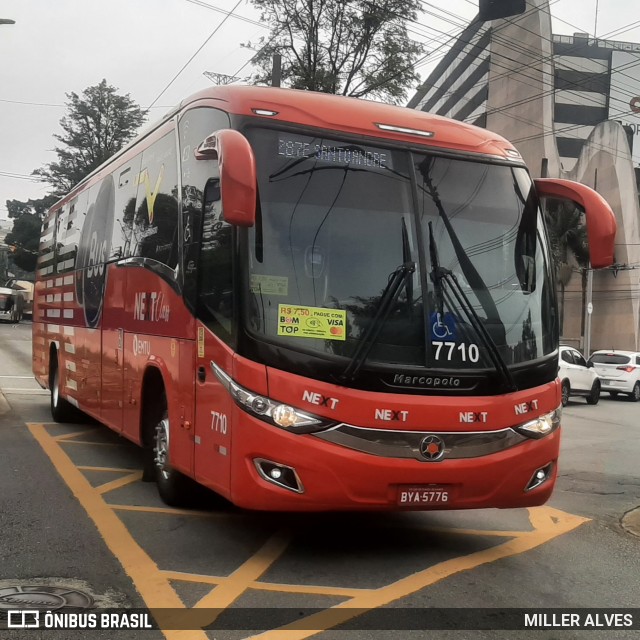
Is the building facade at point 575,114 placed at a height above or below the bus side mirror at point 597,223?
above

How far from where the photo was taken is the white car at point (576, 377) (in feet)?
71.1

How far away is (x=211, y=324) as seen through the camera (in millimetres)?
5965

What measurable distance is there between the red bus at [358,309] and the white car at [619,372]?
837 inches

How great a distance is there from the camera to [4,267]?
381 feet

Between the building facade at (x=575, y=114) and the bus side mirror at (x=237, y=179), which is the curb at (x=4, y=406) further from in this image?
the building facade at (x=575, y=114)

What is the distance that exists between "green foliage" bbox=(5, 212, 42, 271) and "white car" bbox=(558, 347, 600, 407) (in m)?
59.5

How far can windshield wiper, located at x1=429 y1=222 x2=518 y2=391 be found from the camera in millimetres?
5664

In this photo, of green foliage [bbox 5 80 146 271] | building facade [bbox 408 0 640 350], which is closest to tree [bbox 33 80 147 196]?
green foliage [bbox 5 80 146 271]

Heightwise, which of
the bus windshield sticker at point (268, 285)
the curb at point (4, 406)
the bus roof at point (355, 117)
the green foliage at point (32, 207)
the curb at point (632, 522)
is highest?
the green foliage at point (32, 207)

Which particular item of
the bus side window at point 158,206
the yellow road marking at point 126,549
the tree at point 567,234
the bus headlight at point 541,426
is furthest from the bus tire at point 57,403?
the tree at point 567,234

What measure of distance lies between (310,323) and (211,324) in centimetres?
89

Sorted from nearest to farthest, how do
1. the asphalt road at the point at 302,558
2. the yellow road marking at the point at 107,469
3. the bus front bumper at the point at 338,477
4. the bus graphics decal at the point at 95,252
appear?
1. the asphalt road at the point at 302,558
2. the bus front bumper at the point at 338,477
3. the yellow road marking at the point at 107,469
4. the bus graphics decal at the point at 95,252

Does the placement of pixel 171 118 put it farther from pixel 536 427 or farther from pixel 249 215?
pixel 536 427

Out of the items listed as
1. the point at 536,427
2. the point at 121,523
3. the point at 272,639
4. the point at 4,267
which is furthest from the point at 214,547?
the point at 4,267
